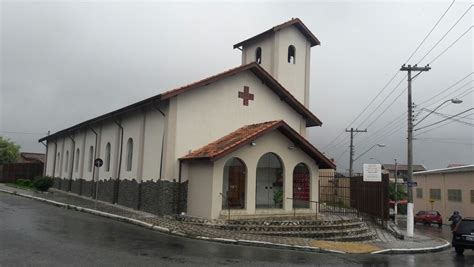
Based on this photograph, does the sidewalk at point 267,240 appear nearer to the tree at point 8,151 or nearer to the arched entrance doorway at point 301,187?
the arched entrance doorway at point 301,187

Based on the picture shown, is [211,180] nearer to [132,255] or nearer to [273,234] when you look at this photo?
[273,234]

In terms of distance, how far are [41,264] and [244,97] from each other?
45.5 feet

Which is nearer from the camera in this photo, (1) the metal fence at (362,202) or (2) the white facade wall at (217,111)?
(2) the white facade wall at (217,111)

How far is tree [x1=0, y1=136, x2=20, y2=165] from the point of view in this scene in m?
65.2

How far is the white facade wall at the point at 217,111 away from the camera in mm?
19938

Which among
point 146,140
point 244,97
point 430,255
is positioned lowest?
point 430,255

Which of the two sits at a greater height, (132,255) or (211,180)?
(211,180)

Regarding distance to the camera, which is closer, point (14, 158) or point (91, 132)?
point (91, 132)

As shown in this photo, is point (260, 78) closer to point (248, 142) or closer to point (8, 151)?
point (248, 142)

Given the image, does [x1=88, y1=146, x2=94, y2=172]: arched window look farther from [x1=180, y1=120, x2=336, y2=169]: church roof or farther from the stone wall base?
[x1=180, y1=120, x2=336, y2=169]: church roof

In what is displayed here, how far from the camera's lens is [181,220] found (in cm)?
1855

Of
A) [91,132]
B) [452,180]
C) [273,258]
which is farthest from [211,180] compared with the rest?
[452,180]

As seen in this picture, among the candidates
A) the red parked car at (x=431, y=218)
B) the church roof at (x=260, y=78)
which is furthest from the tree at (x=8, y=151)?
the red parked car at (x=431, y=218)

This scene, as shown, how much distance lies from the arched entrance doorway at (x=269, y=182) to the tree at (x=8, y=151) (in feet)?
178
